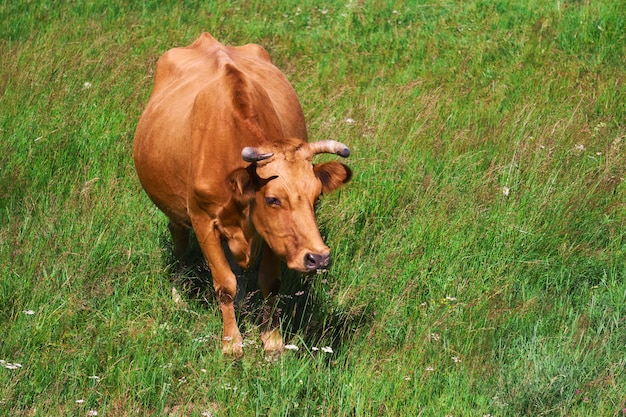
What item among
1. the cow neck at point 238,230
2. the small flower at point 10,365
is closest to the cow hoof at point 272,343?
the cow neck at point 238,230

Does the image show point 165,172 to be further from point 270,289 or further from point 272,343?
point 272,343

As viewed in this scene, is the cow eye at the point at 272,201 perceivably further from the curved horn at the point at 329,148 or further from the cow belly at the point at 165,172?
the cow belly at the point at 165,172

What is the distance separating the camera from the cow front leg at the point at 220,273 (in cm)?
566

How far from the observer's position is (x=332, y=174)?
218 inches

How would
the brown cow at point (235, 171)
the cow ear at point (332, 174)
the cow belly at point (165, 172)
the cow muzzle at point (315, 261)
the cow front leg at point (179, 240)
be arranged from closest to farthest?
the cow muzzle at point (315, 261) < the brown cow at point (235, 171) < the cow ear at point (332, 174) < the cow belly at point (165, 172) < the cow front leg at point (179, 240)

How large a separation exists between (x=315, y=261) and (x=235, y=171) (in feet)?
2.33

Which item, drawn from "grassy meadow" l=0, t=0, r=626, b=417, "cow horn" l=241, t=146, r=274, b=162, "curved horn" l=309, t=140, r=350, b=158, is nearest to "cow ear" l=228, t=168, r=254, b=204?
"cow horn" l=241, t=146, r=274, b=162

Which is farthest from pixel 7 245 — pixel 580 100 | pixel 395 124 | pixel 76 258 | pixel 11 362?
pixel 580 100

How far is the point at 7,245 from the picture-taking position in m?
5.84

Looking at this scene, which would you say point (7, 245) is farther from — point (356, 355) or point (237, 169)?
point (356, 355)

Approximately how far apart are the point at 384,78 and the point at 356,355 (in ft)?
15.4

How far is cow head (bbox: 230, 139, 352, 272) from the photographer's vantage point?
5059 millimetres

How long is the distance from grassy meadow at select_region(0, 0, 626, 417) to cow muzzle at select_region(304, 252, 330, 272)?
1.53ft

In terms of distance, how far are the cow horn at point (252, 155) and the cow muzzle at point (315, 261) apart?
1.92 feet
